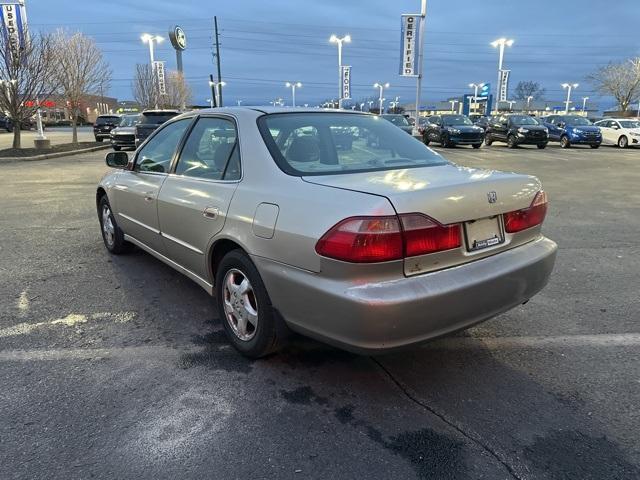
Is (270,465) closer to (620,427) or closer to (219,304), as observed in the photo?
(219,304)

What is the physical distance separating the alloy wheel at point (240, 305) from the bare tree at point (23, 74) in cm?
1851

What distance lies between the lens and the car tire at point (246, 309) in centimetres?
298

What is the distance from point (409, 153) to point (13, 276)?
398 centimetres

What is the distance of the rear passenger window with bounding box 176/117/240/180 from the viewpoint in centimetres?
341

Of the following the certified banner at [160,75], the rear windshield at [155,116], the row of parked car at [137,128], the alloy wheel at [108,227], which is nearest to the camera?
the alloy wheel at [108,227]

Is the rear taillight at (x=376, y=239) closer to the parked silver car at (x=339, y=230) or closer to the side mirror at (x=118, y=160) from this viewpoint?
the parked silver car at (x=339, y=230)

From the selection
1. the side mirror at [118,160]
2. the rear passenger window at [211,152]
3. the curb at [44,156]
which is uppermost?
the rear passenger window at [211,152]

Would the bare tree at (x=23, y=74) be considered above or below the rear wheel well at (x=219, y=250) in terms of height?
above

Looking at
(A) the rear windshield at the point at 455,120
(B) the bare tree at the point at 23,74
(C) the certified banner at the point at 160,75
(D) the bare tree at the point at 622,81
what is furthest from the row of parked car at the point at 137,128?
(D) the bare tree at the point at 622,81

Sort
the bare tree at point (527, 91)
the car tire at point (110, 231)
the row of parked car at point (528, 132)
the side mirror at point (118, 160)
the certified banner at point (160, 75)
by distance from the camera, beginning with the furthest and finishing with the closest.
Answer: the bare tree at point (527, 91) → the certified banner at point (160, 75) → the row of parked car at point (528, 132) → the car tire at point (110, 231) → the side mirror at point (118, 160)

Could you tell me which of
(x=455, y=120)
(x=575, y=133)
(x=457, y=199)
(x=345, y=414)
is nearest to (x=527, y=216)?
(x=457, y=199)

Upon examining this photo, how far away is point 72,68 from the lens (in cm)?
2288

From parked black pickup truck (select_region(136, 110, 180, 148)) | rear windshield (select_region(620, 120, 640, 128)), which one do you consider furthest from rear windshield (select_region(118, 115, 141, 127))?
rear windshield (select_region(620, 120, 640, 128))

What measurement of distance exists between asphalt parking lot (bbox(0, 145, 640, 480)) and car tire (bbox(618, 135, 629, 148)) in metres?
26.6
